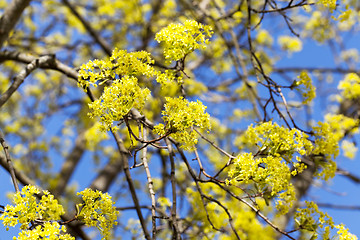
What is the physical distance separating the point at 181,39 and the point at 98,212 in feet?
2.91

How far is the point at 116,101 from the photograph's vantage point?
1551 millimetres

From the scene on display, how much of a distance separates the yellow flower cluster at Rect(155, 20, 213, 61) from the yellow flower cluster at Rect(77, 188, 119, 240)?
2.39 feet

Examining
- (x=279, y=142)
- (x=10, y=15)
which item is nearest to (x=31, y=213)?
(x=279, y=142)

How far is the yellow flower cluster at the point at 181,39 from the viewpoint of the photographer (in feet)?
5.72

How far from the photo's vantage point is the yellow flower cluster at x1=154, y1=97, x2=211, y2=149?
1.59m

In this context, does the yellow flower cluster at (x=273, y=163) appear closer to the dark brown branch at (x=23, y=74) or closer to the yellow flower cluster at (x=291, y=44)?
the dark brown branch at (x=23, y=74)

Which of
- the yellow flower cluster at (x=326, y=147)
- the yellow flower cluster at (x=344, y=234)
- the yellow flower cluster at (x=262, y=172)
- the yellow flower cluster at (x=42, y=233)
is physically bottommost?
the yellow flower cluster at (x=42, y=233)

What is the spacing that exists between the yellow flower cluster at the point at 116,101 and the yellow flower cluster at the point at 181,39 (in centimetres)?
29

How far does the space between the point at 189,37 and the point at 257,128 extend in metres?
0.64

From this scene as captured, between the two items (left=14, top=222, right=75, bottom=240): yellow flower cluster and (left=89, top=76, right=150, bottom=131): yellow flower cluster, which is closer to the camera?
(left=14, top=222, right=75, bottom=240): yellow flower cluster

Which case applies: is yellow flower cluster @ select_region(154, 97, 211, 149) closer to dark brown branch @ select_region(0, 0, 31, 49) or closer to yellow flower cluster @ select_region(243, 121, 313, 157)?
yellow flower cluster @ select_region(243, 121, 313, 157)

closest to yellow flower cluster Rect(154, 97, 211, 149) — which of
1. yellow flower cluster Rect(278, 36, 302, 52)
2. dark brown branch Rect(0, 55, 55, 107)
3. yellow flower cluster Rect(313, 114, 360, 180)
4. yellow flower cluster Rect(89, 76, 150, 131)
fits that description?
yellow flower cluster Rect(89, 76, 150, 131)

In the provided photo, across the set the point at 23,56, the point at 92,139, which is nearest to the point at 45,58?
the point at 23,56

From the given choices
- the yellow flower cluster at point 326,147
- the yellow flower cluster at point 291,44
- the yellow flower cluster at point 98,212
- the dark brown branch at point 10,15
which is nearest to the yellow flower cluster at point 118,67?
the yellow flower cluster at point 98,212
